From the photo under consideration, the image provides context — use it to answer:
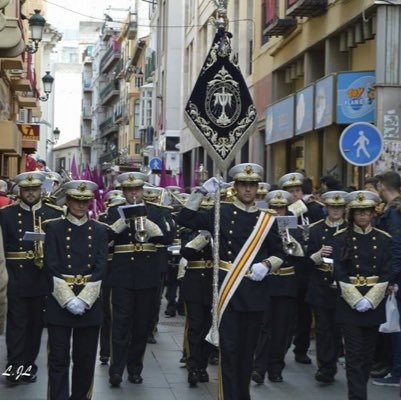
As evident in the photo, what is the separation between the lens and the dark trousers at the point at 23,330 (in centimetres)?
1075

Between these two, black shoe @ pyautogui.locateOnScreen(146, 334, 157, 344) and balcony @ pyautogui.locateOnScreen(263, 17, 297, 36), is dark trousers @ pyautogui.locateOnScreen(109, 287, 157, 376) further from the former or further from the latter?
balcony @ pyautogui.locateOnScreen(263, 17, 297, 36)

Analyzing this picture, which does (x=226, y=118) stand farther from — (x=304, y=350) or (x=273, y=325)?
(x=304, y=350)

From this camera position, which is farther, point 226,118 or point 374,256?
point 226,118

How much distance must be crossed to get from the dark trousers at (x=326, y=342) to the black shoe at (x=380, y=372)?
53 cm

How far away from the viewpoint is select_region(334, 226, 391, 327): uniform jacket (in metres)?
9.54

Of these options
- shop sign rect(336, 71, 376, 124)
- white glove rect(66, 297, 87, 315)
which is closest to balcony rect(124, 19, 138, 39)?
shop sign rect(336, 71, 376, 124)

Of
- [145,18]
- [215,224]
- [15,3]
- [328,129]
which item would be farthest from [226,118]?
[145,18]

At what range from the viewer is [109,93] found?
10106 centimetres

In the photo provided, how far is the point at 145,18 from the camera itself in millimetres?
79125

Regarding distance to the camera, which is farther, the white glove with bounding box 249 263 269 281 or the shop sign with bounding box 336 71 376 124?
the shop sign with bounding box 336 71 376 124

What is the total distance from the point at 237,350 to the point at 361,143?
18.6ft

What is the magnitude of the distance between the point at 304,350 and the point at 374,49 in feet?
27.4

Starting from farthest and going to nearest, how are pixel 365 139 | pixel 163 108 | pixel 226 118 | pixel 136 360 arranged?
pixel 163 108
pixel 365 139
pixel 136 360
pixel 226 118

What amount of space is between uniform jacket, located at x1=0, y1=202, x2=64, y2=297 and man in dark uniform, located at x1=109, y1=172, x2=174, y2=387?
71cm
